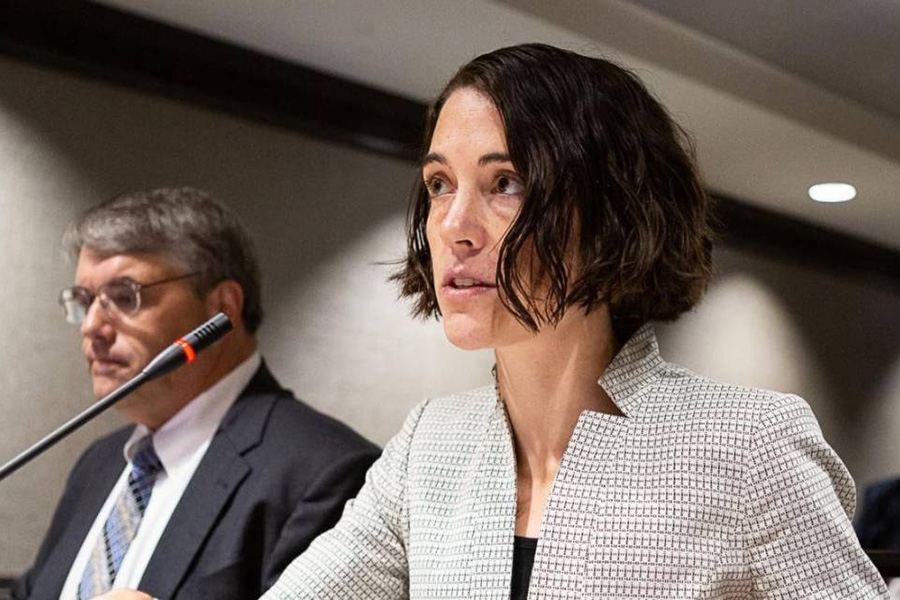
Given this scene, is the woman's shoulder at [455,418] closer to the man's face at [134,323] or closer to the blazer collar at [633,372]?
the blazer collar at [633,372]

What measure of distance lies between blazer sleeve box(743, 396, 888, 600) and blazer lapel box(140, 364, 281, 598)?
3.17 feet

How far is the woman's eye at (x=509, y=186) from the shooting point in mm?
1075

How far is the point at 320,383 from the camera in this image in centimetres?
281

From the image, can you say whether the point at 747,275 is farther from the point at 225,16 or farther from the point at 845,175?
the point at 225,16

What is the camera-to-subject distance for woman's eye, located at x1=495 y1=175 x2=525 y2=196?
1.08 metres

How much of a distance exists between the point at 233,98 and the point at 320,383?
0.70 metres

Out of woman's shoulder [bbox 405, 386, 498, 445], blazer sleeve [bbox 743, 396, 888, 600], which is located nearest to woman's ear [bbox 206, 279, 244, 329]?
woman's shoulder [bbox 405, 386, 498, 445]

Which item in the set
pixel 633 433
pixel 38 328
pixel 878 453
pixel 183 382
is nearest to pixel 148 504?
pixel 183 382

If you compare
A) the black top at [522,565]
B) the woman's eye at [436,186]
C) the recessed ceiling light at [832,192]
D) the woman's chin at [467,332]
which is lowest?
the black top at [522,565]

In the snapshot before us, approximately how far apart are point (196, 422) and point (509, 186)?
105 cm

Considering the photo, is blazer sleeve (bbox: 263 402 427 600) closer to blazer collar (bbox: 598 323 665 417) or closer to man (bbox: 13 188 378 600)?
blazer collar (bbox: 598 323 665 417)

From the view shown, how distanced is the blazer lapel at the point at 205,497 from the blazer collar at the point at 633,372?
2.70 ft

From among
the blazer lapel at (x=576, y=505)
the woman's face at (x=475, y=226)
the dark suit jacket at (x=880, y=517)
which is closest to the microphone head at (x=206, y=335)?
the woman's face at (x=475, y=226)

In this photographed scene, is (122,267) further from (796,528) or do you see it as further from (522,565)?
(796,528)
